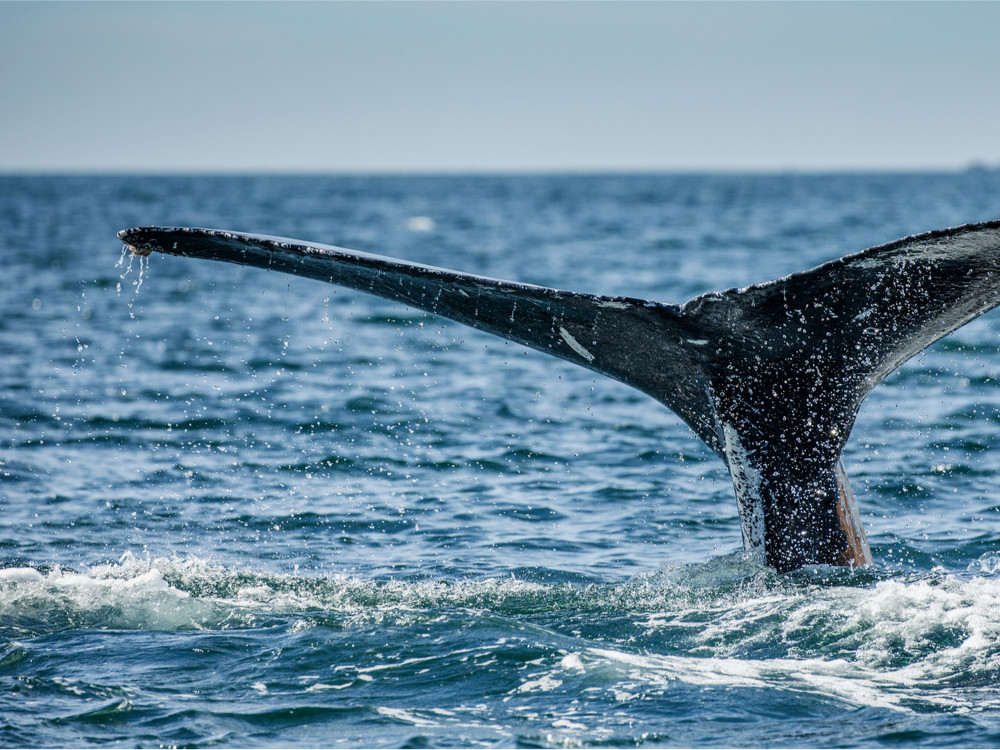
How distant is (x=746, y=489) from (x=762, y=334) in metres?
0.87

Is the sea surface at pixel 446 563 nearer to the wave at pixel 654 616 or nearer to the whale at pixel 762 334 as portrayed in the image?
the wave at pixel 654 616

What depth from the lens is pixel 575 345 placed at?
5141 mm

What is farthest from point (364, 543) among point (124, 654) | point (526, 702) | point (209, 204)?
point (209, 204)

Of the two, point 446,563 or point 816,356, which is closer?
point 816,356

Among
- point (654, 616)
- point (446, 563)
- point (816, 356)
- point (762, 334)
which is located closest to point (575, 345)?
point (762, 334)

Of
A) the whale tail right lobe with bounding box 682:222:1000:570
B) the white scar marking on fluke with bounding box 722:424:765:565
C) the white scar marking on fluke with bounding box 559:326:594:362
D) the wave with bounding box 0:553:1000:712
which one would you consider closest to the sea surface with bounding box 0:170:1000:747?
the wave with bounding box 0:553:1000:712

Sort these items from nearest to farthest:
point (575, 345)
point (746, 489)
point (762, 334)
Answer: point (762, 334), point (575, 345), point (746, 489)

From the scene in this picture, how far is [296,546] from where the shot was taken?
310 inches

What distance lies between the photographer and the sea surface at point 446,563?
4.86 metres

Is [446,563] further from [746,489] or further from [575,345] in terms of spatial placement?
[575,345]

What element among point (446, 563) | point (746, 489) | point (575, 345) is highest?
point (575, 345)

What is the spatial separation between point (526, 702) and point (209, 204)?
8395 centimetres

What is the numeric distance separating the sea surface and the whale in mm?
462

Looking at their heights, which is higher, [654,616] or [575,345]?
[575,345]
